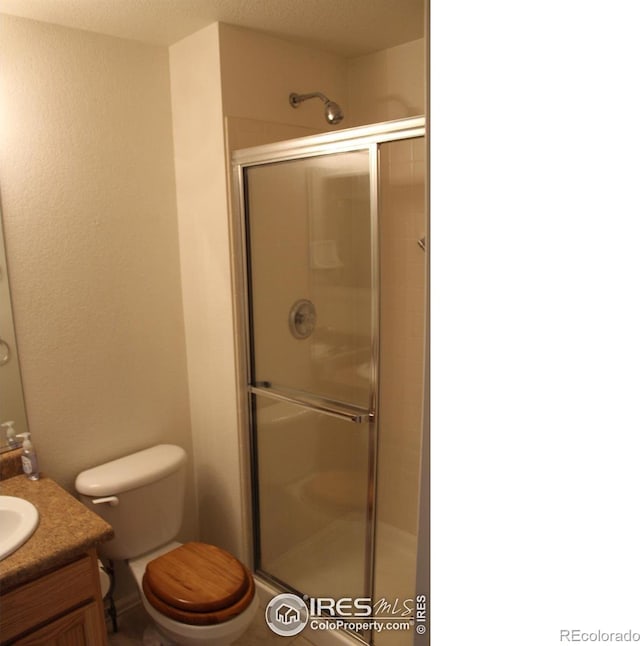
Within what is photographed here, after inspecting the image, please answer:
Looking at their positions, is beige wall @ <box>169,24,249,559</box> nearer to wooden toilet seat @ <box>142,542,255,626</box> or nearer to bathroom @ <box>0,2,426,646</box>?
bathroom @ <box>0,2,426,646</box>

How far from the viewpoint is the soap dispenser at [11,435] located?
1689 mm

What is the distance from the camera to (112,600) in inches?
76.8

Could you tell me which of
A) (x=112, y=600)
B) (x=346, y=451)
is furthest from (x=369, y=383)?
(x=112, y=600)

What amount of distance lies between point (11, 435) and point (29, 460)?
11 centimetres

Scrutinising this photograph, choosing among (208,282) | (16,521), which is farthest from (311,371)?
(16,521)

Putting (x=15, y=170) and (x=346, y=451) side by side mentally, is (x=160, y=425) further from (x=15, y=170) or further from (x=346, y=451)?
(x=15, y=170)

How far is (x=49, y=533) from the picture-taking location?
54.4 inches

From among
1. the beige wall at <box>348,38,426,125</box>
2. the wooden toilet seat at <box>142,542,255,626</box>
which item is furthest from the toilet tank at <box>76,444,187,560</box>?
the beige wall at <box>348,38,426,125</box>

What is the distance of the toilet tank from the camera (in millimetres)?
1768

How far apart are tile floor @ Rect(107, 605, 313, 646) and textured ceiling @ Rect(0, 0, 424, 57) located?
2.22 meters

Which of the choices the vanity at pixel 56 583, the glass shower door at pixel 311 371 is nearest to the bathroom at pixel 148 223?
the glass shower door at pixel 311 371

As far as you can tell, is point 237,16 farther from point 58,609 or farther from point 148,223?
point 58,609
